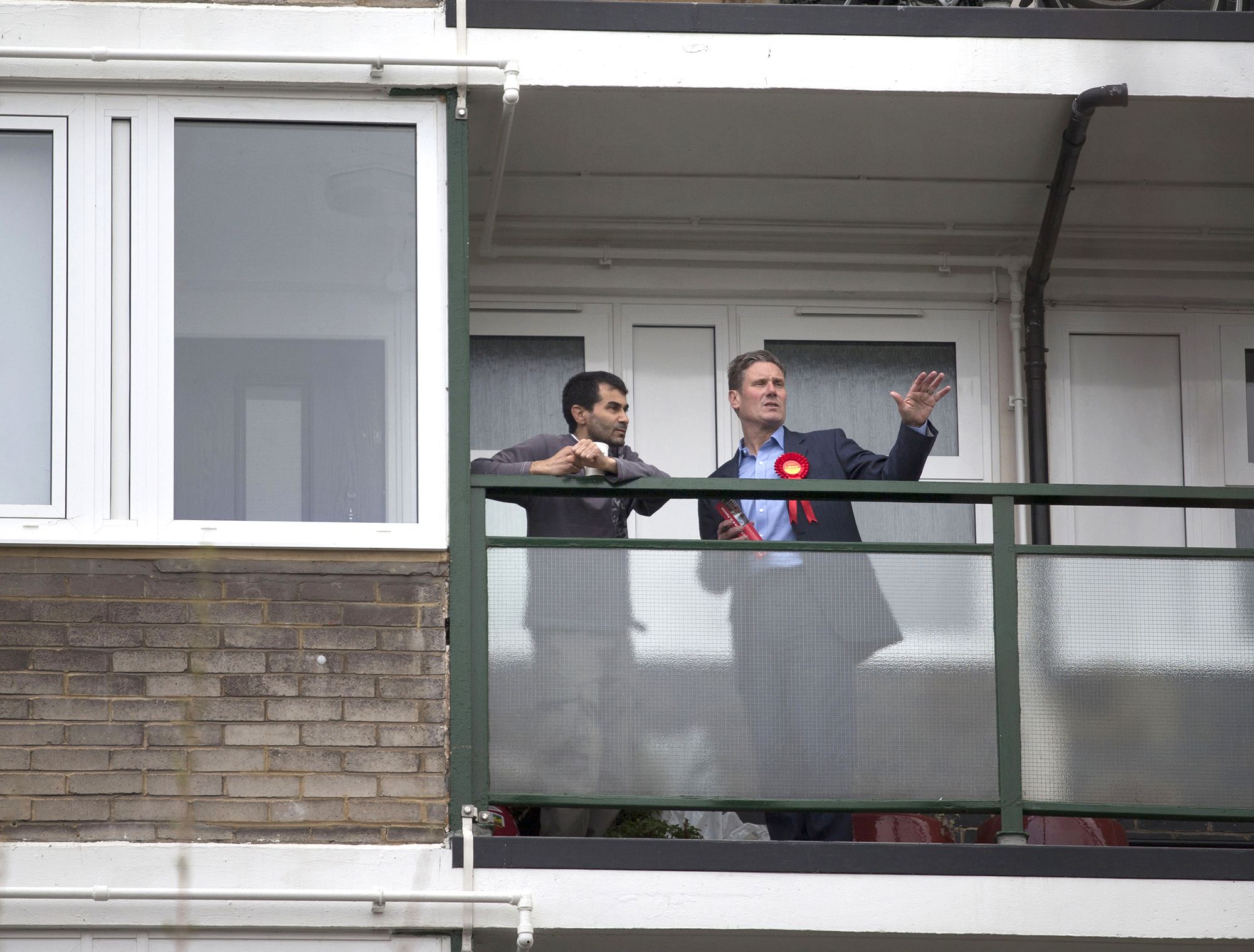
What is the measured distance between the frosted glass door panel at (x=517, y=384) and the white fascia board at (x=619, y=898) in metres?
2.55

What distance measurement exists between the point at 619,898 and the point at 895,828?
1.41 metres

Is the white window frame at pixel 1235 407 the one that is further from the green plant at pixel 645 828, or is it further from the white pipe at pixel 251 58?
the white pipe at pixel 251 58

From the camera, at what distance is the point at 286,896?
18.4ft

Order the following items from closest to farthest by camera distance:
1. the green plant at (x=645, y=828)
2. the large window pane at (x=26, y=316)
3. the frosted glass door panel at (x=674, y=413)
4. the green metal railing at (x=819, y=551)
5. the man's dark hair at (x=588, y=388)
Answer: the green metal railing at (x=819, y=551) < the large window pane at (x=26, y=316) < the green plant at (x=645, y=828) < the man's dark hair at (x=588, y=388) < the frosted glass door panel at (x=674, y=413)

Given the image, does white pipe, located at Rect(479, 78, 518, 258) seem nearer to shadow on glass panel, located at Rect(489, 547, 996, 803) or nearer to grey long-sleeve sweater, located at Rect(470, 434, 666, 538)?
grey long-sleeve sweater, located at Rect(470, 434, 666, 538)

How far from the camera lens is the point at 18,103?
6.17m

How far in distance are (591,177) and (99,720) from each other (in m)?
3.04

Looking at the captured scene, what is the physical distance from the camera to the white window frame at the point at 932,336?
798 centimetres

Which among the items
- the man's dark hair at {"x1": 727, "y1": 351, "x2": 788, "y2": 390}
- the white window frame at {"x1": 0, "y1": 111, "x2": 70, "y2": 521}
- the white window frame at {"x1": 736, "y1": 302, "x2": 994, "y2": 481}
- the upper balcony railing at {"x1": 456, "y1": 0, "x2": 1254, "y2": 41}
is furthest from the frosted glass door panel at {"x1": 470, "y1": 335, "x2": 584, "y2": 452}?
the white window frame at {"x1": 0, "y1": 111, "x2": 70, "y2": 521}

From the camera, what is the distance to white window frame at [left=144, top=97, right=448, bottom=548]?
596cm

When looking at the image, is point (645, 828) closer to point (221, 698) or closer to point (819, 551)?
point (819, 551)

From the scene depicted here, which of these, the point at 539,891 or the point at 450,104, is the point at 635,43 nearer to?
the point at 450,104

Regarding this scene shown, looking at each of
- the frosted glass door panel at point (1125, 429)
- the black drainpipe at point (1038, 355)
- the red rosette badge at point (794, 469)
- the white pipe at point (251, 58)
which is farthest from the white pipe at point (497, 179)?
the frosted glass door panel at point (1125, 429)

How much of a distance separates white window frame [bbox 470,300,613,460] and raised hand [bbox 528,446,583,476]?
5.94ft
